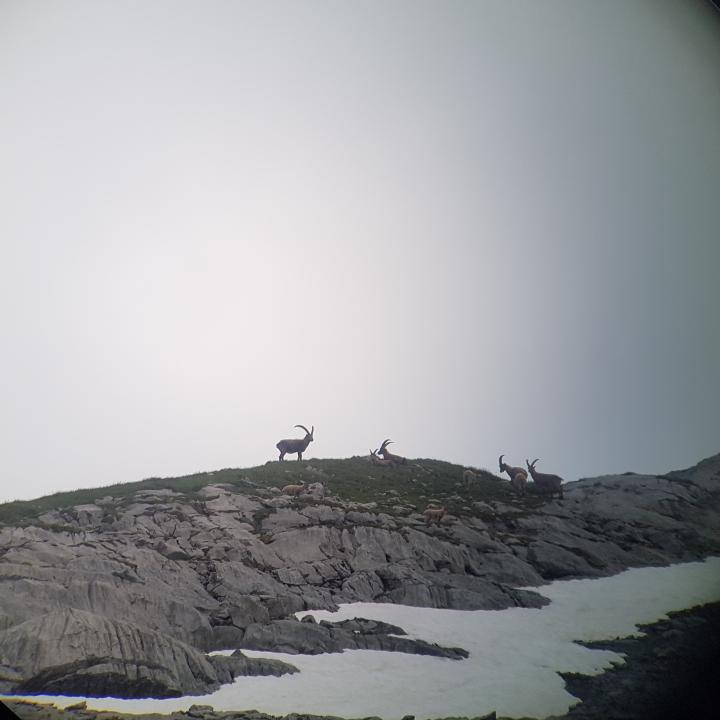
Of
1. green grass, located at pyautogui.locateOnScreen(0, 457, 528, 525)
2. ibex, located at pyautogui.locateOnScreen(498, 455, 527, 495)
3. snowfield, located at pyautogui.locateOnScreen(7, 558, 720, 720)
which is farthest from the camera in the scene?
green grass, located at pyautogui.locateOnScreen(0, 457, 528, 525)

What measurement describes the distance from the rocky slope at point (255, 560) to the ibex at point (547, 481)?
1.63 ft

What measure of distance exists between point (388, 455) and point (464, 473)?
5287 millimetres

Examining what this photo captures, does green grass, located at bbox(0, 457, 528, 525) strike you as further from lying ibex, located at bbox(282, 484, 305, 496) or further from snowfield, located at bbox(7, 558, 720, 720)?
snowfield, located at bbox(7, 558, 720, 720)

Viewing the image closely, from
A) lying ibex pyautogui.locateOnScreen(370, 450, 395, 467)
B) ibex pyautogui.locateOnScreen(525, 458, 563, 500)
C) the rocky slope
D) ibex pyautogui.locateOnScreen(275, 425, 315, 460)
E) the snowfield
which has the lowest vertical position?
the snowfield

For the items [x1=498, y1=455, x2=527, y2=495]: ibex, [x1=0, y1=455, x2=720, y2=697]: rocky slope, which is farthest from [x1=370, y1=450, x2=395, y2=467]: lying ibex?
[x1=498, y1=455, x2=527, y2=495]: ibex

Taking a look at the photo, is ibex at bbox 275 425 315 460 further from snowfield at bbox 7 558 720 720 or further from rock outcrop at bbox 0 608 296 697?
rock outcrop at bbox 0 608 296 697

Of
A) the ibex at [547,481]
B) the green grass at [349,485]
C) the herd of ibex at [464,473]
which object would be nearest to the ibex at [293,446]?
the herd of ibex at [464,473]

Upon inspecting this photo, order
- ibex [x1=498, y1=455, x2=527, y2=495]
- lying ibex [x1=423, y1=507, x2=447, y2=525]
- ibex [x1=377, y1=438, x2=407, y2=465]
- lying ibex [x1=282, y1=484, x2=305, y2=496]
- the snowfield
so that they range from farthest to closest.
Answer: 1. ibex [x1=377, y1=438, x2=407, y2=465]
2. lying ibex [x1=282, y1=484, x2=305, y2=496]
3. ibex [x1=498, y1=455, x2=527, y2=495]
4. lying ibex [x1=423, y1=507, x2=447, y2=525]
5. the snowfield

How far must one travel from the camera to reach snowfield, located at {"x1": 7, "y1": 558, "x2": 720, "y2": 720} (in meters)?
15.4

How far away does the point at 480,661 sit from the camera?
17.2 metres

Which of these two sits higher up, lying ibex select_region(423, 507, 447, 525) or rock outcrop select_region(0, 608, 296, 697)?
lying ibex select_region(423, 507, 447, 525)

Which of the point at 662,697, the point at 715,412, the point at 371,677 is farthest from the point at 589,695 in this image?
the point at 715,412

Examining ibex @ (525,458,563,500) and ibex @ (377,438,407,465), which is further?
ibex @ (377,438,407,465)

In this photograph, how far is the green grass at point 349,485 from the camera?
28.2m
